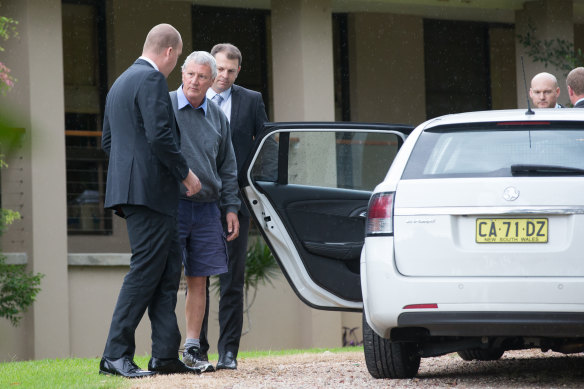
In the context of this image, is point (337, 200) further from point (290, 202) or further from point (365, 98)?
point (365, 98)

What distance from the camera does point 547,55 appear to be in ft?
46.6

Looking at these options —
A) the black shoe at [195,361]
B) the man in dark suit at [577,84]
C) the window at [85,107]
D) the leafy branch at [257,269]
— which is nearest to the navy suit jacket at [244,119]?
the black shoe at [195,361]

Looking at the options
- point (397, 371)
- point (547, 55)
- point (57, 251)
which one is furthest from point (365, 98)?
point (397, 371)

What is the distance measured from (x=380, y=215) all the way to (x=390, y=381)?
0.97 metres

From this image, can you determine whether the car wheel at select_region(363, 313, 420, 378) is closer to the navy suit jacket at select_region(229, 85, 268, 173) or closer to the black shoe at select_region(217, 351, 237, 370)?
the black shoe at select_region(217, 351, 237, 370)

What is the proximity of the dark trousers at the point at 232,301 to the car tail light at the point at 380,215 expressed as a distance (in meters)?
1.75

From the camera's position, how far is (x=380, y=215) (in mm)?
4547

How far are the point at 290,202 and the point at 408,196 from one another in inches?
70.1

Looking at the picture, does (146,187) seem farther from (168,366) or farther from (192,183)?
(168,366)

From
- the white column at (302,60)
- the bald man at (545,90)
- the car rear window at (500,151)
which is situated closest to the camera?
the car rear window at (500,151)

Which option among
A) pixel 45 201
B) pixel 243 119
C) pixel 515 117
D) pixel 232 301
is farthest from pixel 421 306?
pixel 45 201

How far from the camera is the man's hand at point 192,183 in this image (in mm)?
5188

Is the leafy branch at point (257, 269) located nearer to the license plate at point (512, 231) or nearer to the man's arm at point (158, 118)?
the man's arm at point (158, 118)

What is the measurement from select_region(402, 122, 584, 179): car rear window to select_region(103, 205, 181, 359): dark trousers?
1468 mm
